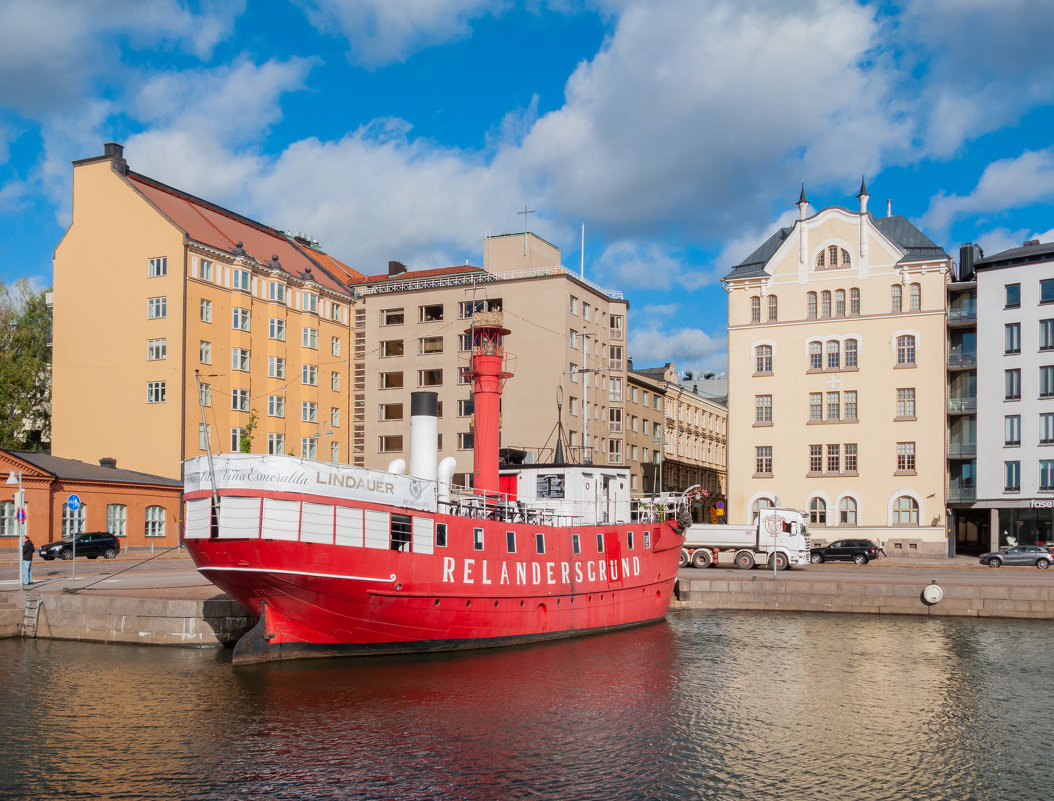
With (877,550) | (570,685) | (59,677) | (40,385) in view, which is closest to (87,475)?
(40,385)

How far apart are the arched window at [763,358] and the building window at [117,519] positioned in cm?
4581

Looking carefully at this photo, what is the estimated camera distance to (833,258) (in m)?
72.6

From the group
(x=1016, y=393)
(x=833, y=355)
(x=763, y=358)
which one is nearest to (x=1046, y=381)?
(x=1016, y=393)

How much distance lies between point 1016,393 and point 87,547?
198ft

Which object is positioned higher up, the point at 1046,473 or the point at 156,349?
the point at 156,349

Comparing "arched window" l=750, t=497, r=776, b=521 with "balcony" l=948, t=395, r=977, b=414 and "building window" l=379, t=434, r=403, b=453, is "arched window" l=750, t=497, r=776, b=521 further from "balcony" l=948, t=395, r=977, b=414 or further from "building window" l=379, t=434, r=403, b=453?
"building window" l=379, t=434, r=403, b=453

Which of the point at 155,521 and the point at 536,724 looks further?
the point at 155,521

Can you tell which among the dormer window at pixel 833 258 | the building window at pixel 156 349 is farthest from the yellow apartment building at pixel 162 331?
the dormer window at pixel 833 258

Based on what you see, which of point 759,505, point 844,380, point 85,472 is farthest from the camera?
point 759,505

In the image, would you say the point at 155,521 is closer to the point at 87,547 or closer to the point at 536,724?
the point at 87,547

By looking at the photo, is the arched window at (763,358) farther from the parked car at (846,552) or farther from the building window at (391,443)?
the building window at (391,443)

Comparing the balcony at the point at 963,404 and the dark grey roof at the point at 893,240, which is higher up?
the dark grey roof at the point at 893,240

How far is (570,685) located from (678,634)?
10.9 meters

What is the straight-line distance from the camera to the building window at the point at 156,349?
69062 millimetres
